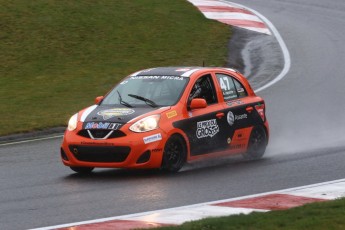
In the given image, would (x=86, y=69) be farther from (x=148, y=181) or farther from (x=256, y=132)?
(x=148, y=181)

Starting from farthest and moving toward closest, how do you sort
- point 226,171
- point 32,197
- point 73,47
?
point 73,47
point 226,171
point 32,197

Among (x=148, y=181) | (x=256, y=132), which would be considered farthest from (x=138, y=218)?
(x=256, y=132)

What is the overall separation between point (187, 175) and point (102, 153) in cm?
118

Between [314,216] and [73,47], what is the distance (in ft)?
62.2

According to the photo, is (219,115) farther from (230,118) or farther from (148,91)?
(148,91)

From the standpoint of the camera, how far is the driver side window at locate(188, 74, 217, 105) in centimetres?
1423

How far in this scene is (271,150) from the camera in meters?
16.1

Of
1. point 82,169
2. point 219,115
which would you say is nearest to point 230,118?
point 219,115

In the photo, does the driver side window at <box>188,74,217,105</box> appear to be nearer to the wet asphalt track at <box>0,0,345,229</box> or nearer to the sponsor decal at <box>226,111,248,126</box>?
the sponsor decal at <box>226,111,248,126</box>

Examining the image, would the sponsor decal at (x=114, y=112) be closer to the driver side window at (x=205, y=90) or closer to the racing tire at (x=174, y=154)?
the racing tire at (x=174, y=154)

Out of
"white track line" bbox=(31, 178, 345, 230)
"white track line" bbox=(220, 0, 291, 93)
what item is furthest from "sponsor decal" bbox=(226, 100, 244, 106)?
"white track line" bbox=(220, 0, 291, 93)

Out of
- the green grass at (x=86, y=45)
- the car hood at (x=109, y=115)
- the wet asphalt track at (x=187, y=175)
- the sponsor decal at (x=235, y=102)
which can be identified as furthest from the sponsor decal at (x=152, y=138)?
the green grass at (x=86, y=45)

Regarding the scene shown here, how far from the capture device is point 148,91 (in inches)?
554

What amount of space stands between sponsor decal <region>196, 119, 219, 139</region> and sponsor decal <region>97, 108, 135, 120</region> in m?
1.01
